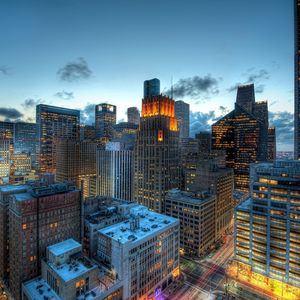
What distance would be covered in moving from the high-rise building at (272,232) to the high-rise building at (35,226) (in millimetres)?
84290

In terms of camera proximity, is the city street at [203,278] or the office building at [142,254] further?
the city street at [203,278]

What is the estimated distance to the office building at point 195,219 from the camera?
127625mm

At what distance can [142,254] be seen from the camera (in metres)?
86.1

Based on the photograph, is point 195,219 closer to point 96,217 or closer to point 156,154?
point 156,154

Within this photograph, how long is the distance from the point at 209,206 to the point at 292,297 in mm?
58569

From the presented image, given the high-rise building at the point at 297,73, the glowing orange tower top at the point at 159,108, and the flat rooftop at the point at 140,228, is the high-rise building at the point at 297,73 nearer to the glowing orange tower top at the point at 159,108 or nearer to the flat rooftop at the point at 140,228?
the glowing orange tower top at the point at 159,108

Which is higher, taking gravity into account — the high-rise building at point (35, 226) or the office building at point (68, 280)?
the high-rise building at point (35, 226)

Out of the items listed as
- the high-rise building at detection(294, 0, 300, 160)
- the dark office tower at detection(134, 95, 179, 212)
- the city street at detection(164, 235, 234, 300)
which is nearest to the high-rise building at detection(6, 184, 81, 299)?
the city street at detection(164, 235, 234, 300)

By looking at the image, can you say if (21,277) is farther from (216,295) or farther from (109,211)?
(216,295)

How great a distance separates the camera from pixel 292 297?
91.2m

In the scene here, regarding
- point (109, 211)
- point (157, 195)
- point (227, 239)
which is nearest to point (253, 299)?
point (227, 239)

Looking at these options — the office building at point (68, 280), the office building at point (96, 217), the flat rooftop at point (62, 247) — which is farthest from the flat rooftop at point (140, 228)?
the office building at point (68, 280)

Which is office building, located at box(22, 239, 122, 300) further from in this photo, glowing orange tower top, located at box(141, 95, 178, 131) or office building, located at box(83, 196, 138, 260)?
glowing orange tower top, located at box(141, 95, 178, 131)

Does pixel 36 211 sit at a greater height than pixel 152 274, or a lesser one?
greater
